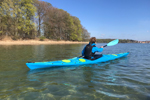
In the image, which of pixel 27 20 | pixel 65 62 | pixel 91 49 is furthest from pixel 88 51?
pixel 27 20

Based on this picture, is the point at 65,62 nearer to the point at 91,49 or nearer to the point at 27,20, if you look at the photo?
the point at 91,49

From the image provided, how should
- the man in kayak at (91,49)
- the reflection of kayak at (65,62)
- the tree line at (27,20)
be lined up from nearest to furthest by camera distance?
the reflection of kayak at (65,62) → the man in kayak at (91,49) → the tree line at (27,20)

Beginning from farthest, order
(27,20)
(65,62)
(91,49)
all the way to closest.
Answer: (27,20)
(91,49)
(65,62)

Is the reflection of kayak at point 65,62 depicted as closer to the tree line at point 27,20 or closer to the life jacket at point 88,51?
the life jacket at point 88,51

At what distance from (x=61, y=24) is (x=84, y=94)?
34.6 meters

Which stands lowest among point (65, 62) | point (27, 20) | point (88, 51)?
point (65, 62)

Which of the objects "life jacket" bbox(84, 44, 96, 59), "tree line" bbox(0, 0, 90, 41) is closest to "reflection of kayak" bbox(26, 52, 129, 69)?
"life jacket" bbox(84, 44, 96, 59)

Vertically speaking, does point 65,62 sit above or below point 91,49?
below

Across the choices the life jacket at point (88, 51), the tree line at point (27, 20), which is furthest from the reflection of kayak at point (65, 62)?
the tree line at point (27, 20)

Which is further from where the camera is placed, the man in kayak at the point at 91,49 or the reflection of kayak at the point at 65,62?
the man in kayak at the point at 91,49

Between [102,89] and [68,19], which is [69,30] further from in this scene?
[102,89]

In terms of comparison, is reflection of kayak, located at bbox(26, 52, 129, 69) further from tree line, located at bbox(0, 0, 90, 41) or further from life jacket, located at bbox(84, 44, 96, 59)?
tree line, located at bbox(0, 0, 90, 41)

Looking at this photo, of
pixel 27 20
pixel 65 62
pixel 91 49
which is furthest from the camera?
pixel 27 20

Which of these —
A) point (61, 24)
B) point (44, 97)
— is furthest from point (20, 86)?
point (61, 24)
